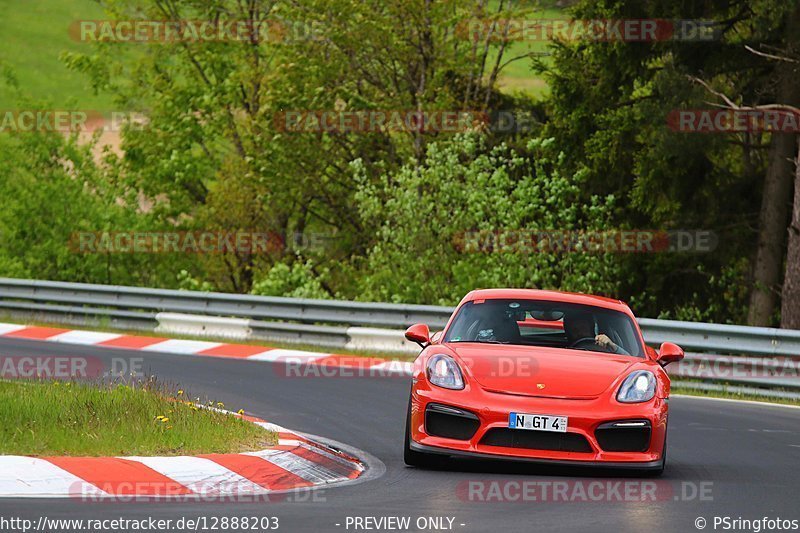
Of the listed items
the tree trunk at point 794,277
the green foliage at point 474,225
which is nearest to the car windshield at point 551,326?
the tree trunk at point 794,277

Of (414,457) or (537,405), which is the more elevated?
(537,405)

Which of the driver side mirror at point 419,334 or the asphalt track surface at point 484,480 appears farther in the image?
the driver side mirror at point 419,334

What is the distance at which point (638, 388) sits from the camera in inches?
376

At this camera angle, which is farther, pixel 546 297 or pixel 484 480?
pixel 546 297

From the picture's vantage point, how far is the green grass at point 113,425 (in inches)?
349

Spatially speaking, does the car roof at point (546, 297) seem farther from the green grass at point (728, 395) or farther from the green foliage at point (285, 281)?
the green foliage at point (285, 281)

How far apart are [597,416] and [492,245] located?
16552mm

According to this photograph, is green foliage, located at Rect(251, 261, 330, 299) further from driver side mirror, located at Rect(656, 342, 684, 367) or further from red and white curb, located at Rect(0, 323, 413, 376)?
driver side mirror, located at Rect(656, 342, 684, 367)

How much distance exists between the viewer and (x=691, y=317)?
25984mm

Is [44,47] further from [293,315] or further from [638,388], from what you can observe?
[638,388]

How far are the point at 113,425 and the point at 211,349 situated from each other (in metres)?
10.6

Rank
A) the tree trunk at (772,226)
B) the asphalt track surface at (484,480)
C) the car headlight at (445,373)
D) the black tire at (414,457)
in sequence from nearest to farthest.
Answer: the asphalt track surface at (484,480)
the car headlight at (445,373)
the black tire at (414,457)
the tree trunk at (772,226)

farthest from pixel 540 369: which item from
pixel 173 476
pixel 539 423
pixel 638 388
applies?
pixel 173 476

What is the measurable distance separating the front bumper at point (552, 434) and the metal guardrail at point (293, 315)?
7.52 metres
